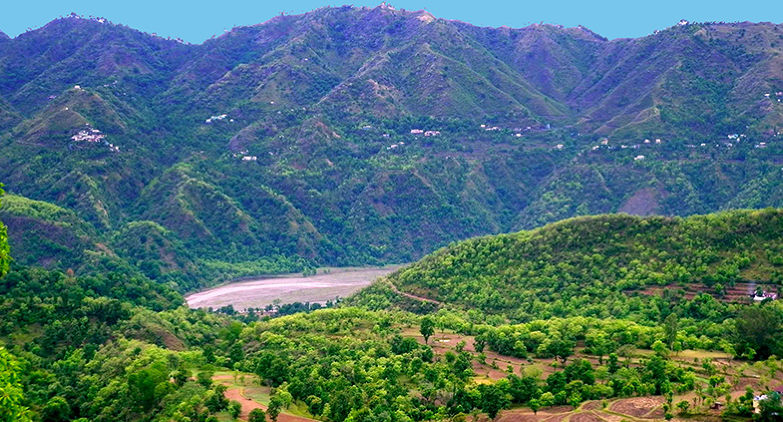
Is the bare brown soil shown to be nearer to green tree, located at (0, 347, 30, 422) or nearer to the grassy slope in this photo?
the grassy slope

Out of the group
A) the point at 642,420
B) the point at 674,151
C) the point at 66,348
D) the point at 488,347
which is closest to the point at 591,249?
the point at 488,347

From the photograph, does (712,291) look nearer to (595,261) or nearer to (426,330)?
(595,261)

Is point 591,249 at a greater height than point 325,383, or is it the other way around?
point 591,249

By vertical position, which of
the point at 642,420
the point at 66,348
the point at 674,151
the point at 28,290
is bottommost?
the point at 642,420

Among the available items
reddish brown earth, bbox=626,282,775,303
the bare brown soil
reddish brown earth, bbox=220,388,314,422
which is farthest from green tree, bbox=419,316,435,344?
reddish brown earth, bbox=626,282,775,303

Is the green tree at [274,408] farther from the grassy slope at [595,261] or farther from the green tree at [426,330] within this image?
the grassy slope at [595,261]

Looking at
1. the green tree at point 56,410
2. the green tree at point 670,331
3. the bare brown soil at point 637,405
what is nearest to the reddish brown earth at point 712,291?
the green tree at point 670,331

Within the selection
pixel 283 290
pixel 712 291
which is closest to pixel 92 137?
pixel 283 290

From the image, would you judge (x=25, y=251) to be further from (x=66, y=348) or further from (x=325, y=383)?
(x=325, y=383)
